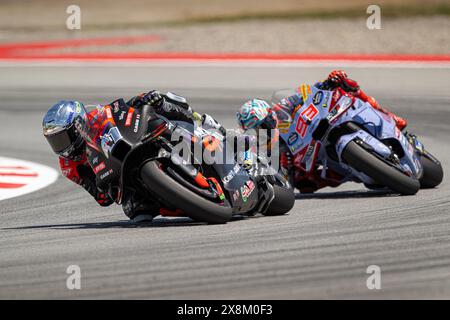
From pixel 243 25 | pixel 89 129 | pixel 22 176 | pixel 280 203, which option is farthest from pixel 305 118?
pixel 243 25

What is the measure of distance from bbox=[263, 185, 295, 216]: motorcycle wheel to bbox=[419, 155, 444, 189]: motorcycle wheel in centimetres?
228

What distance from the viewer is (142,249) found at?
7.07m

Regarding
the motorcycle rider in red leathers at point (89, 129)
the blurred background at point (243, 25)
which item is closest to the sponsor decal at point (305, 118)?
the motorcycle rider in red leathers at point (89, 129)

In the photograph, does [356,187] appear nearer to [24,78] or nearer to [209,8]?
[24,78]

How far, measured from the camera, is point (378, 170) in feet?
31.6

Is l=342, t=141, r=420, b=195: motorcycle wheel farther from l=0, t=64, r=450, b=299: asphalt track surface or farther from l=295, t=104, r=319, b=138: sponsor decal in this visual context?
l=295, t=104, r=319, b=138: sponsor decal

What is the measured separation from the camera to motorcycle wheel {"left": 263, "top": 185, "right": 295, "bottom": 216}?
8875mm

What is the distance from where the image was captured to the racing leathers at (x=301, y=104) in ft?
33.9

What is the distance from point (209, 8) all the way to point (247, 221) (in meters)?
24.9

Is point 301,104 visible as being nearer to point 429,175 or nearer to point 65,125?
point 429,175

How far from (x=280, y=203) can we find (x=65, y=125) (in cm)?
203

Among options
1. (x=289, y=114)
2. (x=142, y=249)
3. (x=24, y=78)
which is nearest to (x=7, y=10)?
(x=24, y=78)

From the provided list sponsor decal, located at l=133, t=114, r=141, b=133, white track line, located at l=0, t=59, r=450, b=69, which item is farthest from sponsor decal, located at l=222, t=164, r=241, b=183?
white track line, located at l=0, t=59, r=450, b=69
